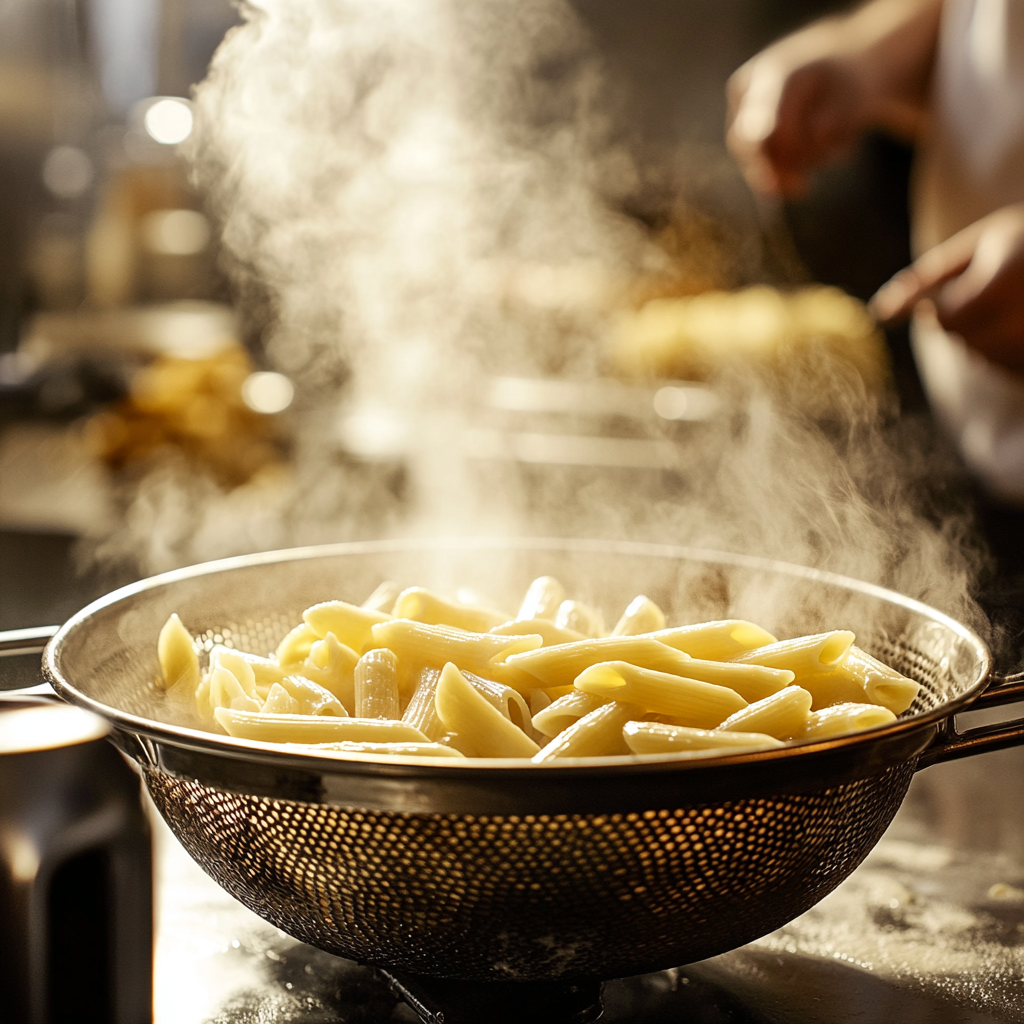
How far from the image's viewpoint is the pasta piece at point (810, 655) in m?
0.90

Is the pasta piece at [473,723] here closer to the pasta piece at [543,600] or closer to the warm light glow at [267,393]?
the pasta piece at [543,600]

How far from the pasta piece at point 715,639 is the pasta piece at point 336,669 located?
0.26m

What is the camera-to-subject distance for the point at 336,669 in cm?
94

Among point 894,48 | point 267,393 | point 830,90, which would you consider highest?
point 894,48

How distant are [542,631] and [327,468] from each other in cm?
173

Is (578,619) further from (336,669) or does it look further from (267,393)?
(267,393)

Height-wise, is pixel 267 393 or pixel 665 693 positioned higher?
pixel 267 393

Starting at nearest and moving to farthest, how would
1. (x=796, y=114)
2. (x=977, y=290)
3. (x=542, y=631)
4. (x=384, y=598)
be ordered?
1. (x=542, y=631)
2. (x=384, y=598)
3. (x=977, y=290)
4. (x=796, y=114)

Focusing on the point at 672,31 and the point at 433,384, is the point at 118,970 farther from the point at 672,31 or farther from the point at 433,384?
the point at 672,31

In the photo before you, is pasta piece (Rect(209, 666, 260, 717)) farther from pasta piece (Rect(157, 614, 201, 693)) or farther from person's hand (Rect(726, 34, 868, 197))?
person's hand (Rect(726, 34, 868, 197))

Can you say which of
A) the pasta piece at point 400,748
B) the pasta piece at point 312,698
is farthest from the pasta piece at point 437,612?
the pasta piece at point 400,748

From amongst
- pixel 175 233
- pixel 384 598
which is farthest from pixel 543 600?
pixel 175 233

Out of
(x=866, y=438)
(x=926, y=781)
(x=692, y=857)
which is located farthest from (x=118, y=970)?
(x=866, y=438)

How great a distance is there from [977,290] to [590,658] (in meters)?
1.10
